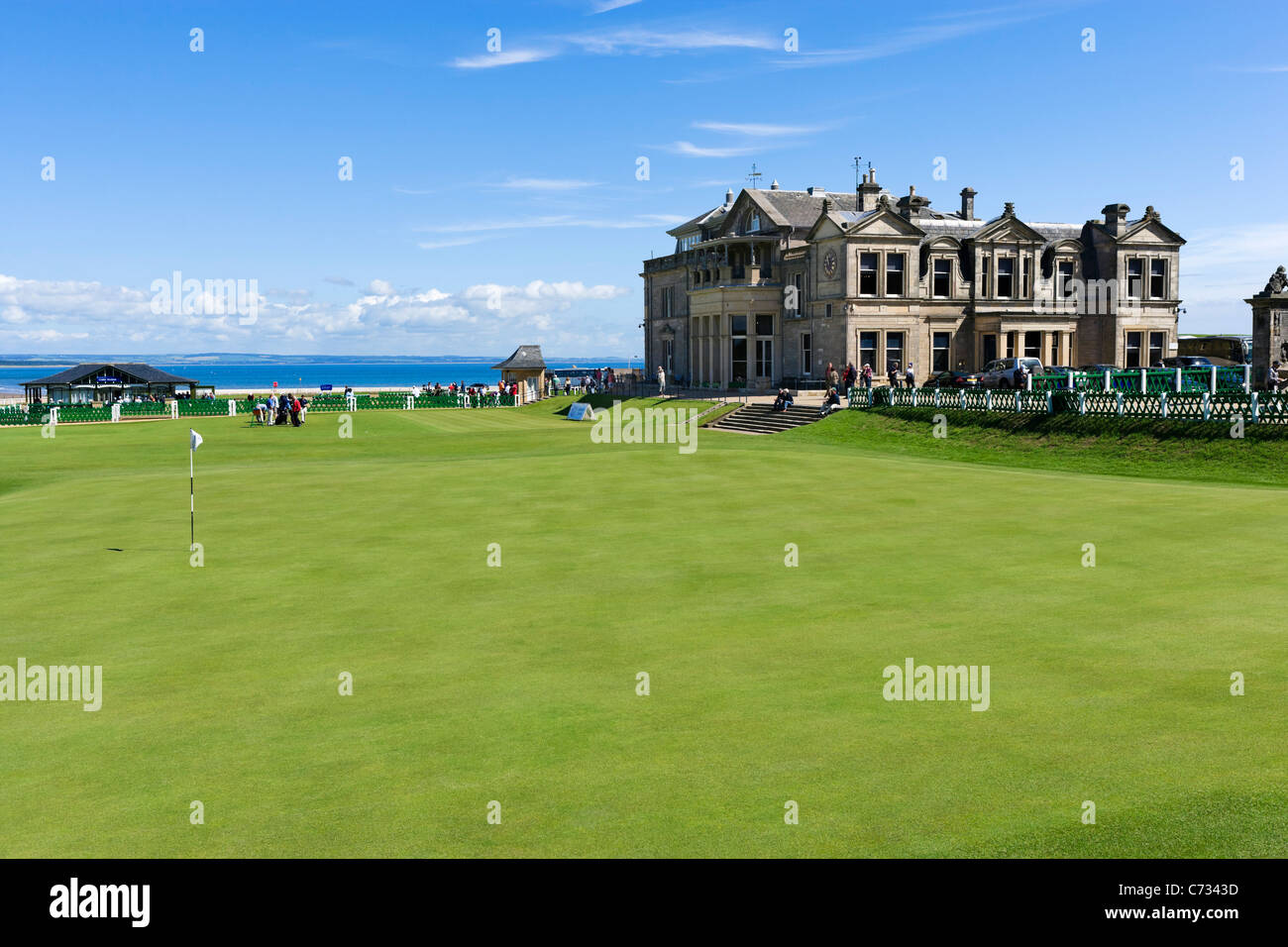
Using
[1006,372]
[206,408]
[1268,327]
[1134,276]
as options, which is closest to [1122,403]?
[1268,327]

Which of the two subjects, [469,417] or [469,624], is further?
[469,417]

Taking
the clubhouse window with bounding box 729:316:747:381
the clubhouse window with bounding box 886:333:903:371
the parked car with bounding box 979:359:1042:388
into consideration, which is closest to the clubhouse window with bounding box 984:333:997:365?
the clubhouse window with bounding box 886:333:903:371

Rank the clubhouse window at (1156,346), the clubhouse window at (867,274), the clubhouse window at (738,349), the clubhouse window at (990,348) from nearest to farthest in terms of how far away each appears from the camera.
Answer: the clubhouse window at (867,274)
the clubhouse window at (990,348)
the clubhouse window at (1156,346)
the clubhouse window at (738,349)

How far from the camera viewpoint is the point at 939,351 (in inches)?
2682

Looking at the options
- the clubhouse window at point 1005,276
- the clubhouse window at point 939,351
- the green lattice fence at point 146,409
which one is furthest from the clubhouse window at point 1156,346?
the green lattice fence at point 146,409

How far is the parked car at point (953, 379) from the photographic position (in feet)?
185

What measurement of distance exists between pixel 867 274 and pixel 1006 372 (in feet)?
42.1

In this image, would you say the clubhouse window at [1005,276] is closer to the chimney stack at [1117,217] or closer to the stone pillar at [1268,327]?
the chimney stack at [1117,217]

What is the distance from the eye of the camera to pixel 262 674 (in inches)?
492

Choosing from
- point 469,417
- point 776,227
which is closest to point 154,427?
point 469,417

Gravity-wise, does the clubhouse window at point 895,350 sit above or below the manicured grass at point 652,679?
above

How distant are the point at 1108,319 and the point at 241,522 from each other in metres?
62.1

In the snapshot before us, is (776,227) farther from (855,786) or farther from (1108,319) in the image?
(855,786)

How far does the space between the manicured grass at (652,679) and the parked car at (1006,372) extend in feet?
94.2
